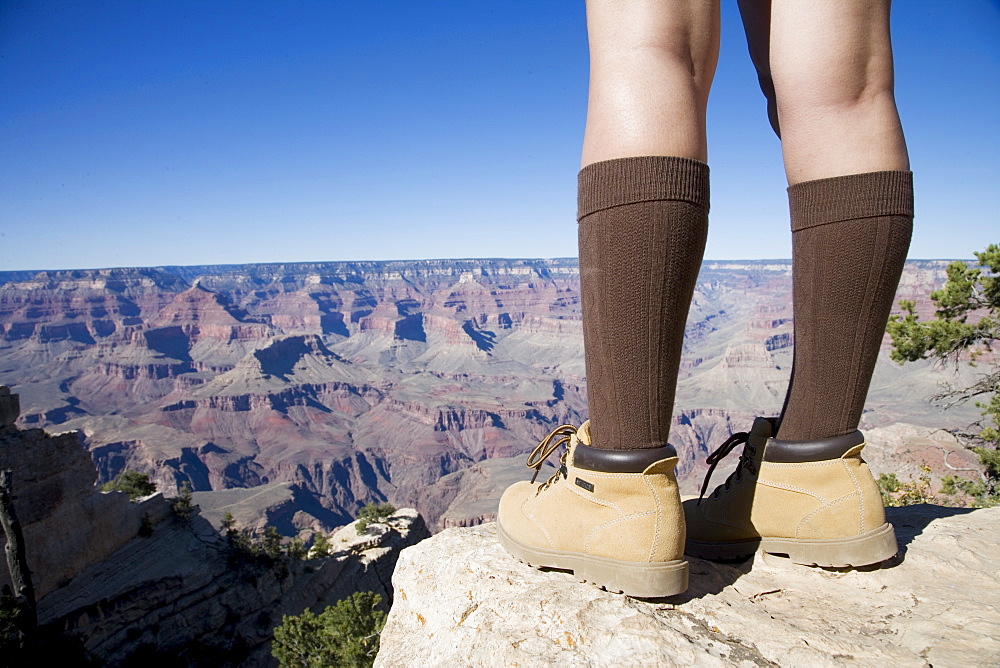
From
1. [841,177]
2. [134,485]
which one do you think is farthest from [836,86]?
[134,485]

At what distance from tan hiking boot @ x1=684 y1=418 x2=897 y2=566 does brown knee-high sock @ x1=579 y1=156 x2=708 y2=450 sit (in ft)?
1.39

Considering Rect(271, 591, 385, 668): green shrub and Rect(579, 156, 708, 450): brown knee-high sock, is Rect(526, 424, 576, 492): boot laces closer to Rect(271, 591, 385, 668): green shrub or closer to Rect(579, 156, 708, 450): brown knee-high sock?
Rect(579, 156, 708, 450): brown knee-high sock

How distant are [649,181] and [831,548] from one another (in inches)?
39.5

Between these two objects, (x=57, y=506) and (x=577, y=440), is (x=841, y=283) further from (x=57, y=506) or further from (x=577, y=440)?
(x=57, y=506)

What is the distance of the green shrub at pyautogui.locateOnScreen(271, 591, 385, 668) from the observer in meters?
8.18

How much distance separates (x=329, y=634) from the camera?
847 cm

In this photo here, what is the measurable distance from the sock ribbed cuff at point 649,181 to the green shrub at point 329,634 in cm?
798

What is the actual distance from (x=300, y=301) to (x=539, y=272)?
80.4 meters

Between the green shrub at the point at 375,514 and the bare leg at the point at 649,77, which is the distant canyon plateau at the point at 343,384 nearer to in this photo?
the green shrub at the point at 375,514

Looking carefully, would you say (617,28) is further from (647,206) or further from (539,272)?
(539,272)

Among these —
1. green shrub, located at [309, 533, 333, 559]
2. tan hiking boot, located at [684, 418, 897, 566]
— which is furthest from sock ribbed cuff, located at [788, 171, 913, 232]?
green shrub, located at [309, 533, 333, 559]

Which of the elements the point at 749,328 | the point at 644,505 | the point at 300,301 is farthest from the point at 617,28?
the point at 300,301

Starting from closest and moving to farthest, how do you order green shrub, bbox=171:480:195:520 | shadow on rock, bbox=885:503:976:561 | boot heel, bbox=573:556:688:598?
boot heel, bbox=573:556:688:598 → shadow on rock, bbox=885:503:976:561 → green shrub, bbox=171:480:195:520

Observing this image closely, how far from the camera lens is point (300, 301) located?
164250mm
